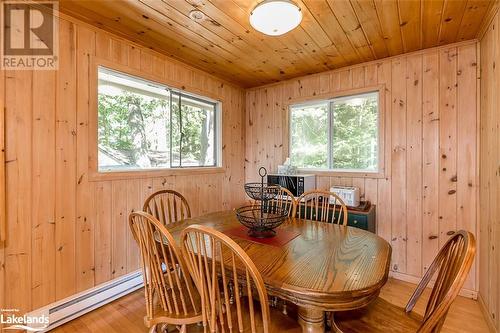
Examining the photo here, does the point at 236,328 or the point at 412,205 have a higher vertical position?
the point at 412,205

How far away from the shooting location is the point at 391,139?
8.56 ft

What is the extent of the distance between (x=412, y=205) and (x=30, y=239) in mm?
3405

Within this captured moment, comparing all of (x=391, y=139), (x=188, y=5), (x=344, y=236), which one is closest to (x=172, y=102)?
(x=188, y=5)

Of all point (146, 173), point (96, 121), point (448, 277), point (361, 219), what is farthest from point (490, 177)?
point (96, 121)

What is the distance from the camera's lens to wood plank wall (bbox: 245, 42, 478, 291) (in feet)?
7.38

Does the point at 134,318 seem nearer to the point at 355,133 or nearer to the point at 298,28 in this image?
the point at 298,28

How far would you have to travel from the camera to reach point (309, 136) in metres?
3.23

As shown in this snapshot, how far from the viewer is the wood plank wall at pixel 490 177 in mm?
1716

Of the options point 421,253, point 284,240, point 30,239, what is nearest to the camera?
point 284,240

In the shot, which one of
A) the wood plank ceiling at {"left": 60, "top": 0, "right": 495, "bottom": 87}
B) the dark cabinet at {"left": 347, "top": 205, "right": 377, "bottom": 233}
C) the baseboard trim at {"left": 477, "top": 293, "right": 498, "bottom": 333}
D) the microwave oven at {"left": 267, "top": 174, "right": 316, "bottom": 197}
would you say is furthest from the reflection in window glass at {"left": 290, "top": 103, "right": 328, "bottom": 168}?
the baseboard trim at {"left": 477, "top": 293, "right": 498, "bottom": 333}

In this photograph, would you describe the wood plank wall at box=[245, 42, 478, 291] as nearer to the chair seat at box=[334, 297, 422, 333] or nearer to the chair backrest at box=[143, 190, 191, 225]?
the chair seat at box=[334, 297, 422, 333]

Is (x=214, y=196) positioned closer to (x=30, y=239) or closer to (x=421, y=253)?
(x=30, y=239)

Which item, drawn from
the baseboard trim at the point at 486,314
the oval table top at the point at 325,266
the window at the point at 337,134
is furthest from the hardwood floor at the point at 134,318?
the window at the point at 337,134

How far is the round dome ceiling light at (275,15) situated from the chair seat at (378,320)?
1.83m
